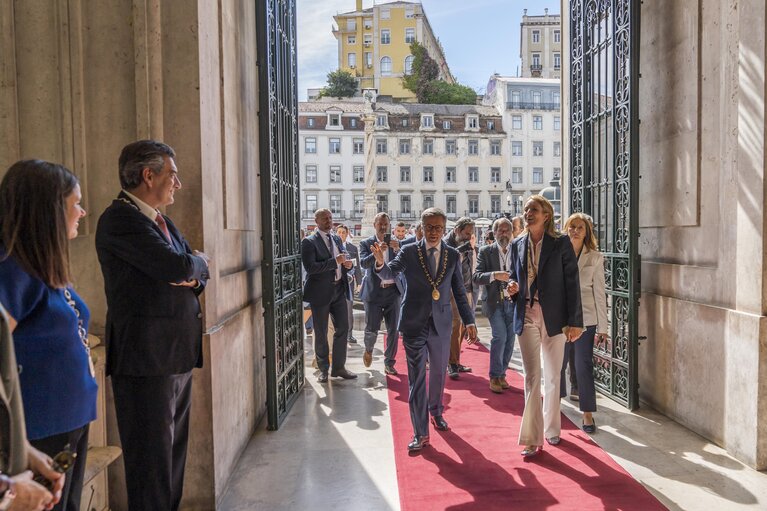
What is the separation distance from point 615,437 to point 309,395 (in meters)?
3.28

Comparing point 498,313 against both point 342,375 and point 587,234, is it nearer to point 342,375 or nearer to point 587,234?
point 587,234

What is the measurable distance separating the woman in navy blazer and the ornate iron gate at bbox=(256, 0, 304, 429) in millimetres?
2246

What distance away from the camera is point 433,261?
201 inches

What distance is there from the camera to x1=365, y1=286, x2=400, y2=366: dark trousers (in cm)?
757

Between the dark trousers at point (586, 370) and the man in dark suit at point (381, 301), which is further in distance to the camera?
the man in dark suit at point (381, 301)

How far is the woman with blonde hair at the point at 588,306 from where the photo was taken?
5.30m

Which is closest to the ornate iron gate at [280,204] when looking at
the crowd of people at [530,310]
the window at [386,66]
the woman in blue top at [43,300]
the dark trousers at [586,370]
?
the crowd of people at [530,310]

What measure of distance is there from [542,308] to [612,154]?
2.64 m

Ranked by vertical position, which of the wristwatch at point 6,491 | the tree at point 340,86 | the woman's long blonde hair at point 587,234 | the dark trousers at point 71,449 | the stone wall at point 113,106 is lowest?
the dark trousers at point 71,449

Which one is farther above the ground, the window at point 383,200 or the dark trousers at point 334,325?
the window at point 383,200

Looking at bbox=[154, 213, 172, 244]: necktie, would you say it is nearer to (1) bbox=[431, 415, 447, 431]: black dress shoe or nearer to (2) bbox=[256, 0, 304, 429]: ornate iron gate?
(2) bbox=[256, 0, 304, 429]: ornate iron gate

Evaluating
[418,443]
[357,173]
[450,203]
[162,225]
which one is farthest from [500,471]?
[450,203]

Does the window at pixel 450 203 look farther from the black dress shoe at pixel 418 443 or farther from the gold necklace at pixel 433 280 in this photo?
the black dress shoe at pixel 418 443

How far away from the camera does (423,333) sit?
4.97m
